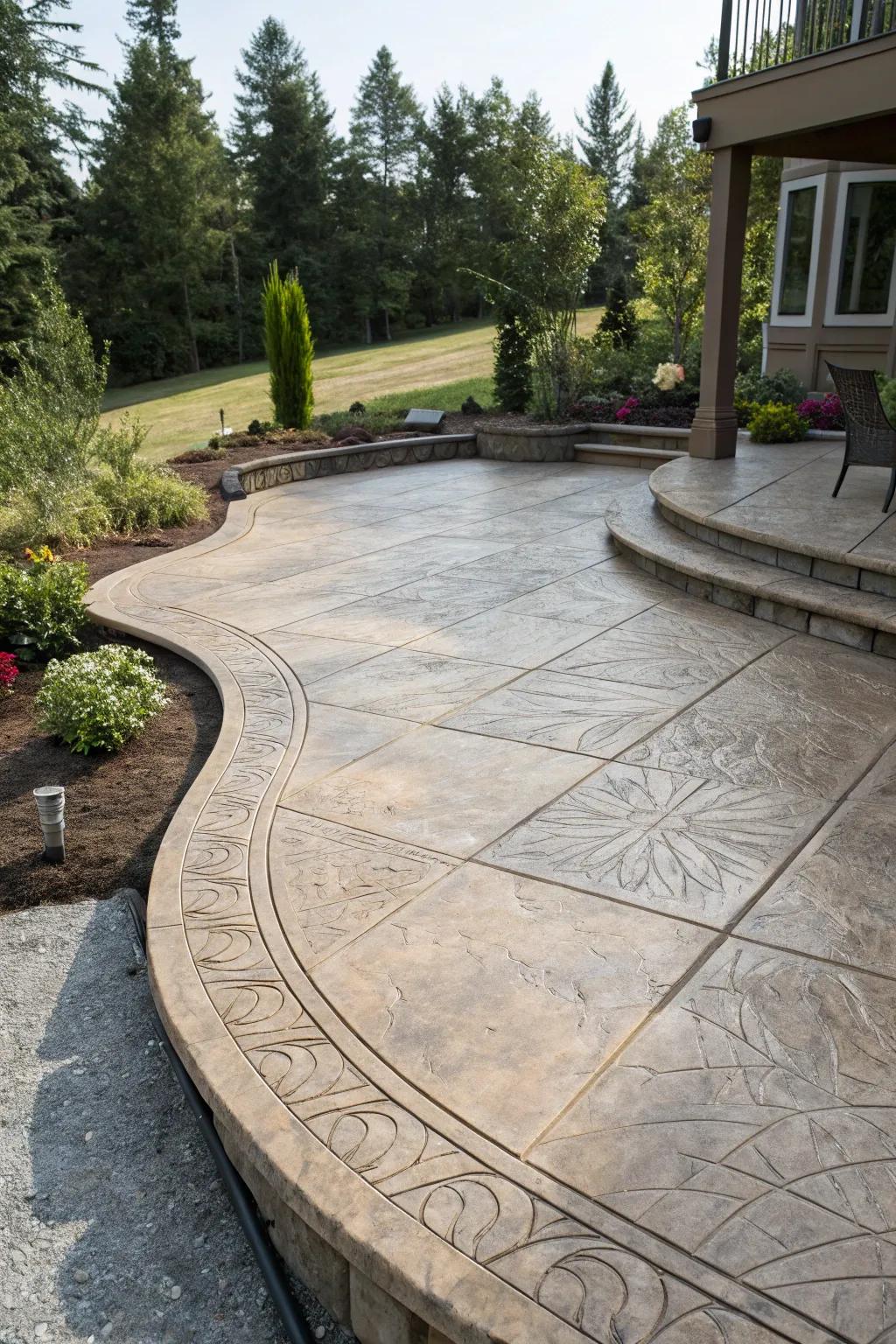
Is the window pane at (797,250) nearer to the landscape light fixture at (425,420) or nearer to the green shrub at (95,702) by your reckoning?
the landscape light fixture at (425,420)

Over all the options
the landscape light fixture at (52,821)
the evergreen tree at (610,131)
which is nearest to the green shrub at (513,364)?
the landscape light fixture at (52,821)

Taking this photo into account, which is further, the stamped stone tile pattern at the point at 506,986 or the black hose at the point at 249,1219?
the stamped stone tile pattern at the point at 506,986

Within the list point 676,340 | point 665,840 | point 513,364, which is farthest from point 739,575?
point 676,340

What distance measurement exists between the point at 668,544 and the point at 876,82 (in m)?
3.39

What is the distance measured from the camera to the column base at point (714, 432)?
27.5ft

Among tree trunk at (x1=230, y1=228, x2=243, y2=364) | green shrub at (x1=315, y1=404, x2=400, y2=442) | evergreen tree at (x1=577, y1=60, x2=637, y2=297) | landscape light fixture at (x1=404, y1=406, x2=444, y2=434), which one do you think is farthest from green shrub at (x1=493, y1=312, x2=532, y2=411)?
evergreen tree at (x1=577, y1=60, x2=637, y2=297)

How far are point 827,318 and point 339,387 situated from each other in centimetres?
1520

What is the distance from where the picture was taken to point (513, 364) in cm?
1390

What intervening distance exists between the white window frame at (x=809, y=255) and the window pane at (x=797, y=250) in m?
0.03

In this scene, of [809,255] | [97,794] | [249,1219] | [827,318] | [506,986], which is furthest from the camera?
[809,255]

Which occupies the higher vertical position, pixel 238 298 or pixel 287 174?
pixel 287 174

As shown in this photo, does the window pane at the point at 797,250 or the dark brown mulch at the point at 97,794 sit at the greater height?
the window pane at the point at 797,250

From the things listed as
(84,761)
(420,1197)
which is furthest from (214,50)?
(420,1197)

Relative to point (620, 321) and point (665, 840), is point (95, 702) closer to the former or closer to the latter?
point (665, 840)
